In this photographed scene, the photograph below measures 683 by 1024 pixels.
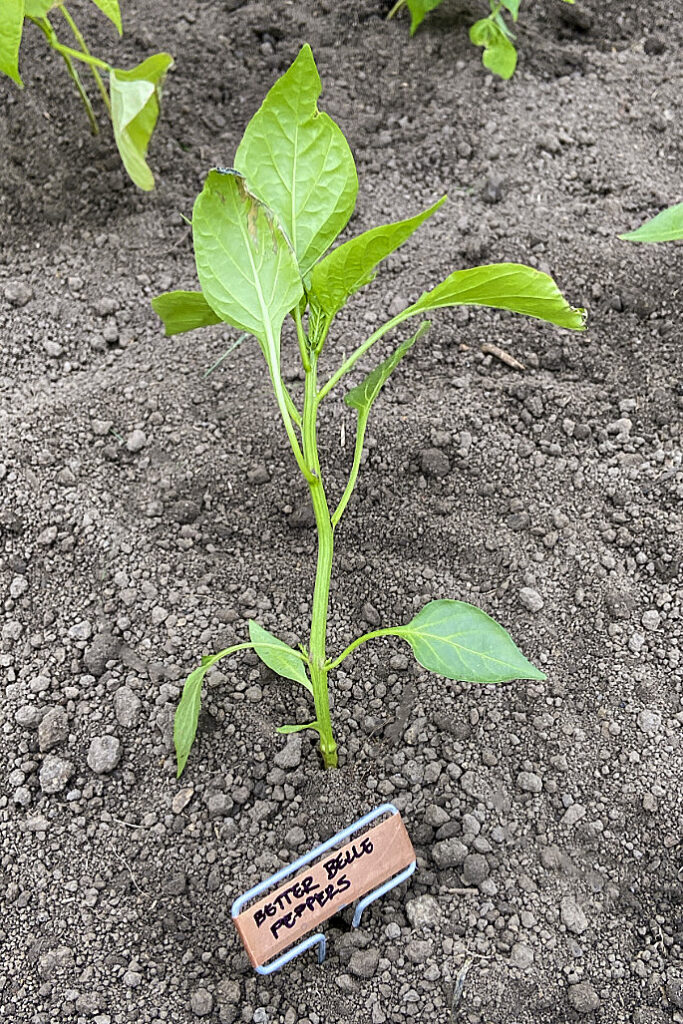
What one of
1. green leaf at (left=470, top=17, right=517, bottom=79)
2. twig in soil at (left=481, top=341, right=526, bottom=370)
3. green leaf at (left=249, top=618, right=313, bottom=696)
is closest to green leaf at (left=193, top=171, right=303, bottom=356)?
green leaf at (left=249, top=618, right=313, bottom=696)

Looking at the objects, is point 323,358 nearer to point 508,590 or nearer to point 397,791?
point 508,590

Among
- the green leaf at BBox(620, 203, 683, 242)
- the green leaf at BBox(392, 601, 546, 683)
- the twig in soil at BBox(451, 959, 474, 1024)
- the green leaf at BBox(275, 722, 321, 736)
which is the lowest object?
the twig in soil at BBox(451, 959, 474, 1024)

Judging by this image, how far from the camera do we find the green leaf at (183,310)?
1.11m

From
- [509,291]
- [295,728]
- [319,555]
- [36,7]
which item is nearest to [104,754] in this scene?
[295,728]

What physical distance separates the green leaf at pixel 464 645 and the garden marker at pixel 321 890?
0.64ft

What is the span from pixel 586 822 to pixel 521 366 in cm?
76

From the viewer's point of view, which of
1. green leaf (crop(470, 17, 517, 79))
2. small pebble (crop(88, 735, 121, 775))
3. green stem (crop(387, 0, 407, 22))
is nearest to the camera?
small pebble (crop(88, 735, 121, 775))

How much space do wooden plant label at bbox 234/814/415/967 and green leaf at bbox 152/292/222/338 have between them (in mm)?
636

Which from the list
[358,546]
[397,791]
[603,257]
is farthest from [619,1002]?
[603,257]

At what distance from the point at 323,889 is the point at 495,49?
1.59 meters

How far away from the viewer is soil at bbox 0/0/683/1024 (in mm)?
1044

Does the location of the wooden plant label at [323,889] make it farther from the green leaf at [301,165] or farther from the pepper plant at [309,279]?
the green leaf at [301,165]

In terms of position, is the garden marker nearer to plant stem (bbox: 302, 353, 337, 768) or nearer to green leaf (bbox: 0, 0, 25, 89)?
plant stem (bbox: 302, 353, 337, 768)

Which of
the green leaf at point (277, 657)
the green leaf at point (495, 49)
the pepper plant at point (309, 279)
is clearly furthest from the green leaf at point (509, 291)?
the green leaf at point (495, 49)
